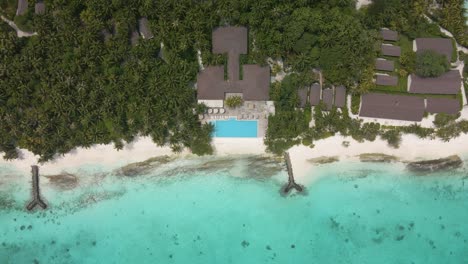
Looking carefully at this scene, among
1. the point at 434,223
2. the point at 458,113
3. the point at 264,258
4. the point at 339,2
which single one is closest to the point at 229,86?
the point at 339,2

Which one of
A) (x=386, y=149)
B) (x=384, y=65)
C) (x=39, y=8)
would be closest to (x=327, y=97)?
(x=384, y=65)

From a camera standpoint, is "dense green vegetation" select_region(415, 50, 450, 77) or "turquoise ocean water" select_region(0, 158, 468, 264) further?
"turquoise ocean water" select_region(0, 158, 468, 264)

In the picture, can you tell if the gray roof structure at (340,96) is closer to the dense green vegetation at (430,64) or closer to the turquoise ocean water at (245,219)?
the turquoise ocean water at (245,219)

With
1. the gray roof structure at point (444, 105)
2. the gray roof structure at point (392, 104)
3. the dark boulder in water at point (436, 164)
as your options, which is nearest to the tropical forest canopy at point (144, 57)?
the gray roof structure at point (392, 104)

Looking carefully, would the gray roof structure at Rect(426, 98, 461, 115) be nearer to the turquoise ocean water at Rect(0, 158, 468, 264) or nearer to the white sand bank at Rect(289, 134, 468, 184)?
the white sand bank at Rect(289, 134, 468, 184)

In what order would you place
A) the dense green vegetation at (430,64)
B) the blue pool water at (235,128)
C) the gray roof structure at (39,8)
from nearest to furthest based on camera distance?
the dense green vegetation at (430,64), the gray roof structure at (39,8), the blue pool water at (235,128)

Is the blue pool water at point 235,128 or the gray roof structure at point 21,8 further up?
the gray roof structure at point 21,8

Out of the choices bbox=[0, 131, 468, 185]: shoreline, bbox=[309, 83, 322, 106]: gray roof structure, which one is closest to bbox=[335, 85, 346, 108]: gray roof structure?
bbox=[309, 83, 322, 106]: gray roof structure
